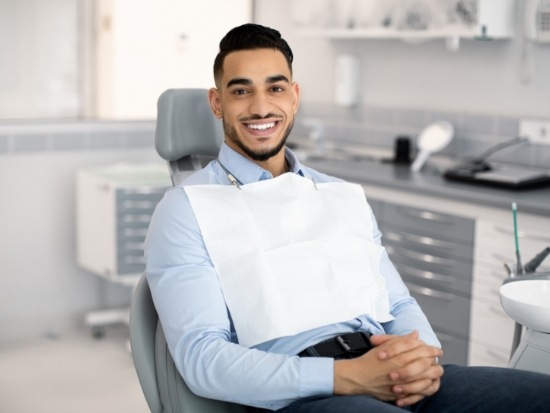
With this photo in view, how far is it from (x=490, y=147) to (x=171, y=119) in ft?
7.05

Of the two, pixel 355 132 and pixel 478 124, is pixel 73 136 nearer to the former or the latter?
pixel 355 132

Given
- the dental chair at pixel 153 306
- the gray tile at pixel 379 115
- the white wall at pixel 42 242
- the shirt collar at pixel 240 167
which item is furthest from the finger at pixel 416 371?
the white wall at pixel 42 242

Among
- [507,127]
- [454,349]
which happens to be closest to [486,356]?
[454,349]

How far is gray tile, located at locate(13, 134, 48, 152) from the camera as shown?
4508mm

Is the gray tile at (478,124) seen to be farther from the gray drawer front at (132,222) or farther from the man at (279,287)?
the man at (279,287)

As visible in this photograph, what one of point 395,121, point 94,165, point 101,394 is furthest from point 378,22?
point 101,394

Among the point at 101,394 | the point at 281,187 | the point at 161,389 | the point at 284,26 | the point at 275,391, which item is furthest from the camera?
the point at 284,26

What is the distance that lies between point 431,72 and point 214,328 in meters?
2.73

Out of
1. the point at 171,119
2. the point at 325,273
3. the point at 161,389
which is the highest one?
the point at 171,119

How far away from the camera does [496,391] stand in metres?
1.87

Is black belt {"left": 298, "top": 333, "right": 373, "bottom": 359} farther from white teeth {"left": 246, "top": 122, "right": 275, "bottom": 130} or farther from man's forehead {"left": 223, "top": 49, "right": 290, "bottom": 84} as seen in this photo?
man's forehead {"left": 223, "top": 49, "right": 290, "bottom": 84}

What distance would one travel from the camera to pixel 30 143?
4551mm

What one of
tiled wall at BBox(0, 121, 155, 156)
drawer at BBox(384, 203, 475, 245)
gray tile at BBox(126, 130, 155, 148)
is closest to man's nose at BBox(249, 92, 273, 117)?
drawer at BBox(384, 203, 475, 245)

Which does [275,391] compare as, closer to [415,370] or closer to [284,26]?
[415,370]
